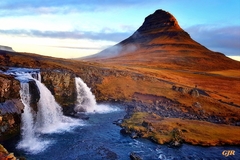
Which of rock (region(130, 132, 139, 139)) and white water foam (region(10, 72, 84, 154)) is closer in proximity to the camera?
white water foam (region(10, 72, 84, 154))

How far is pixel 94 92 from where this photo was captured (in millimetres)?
58969

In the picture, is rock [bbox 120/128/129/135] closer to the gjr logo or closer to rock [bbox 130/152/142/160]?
rock [bbox 130/152/142/160]

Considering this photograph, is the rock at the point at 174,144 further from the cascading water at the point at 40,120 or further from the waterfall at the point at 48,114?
the waterfall at the point at 48,114

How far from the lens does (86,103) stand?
52.8 meters

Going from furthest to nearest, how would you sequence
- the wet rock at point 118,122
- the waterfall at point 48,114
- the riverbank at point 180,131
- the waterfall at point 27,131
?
the wet rock at point 118,122 < the waterfall at point 48,114 < the riverbank at point 180,131 < the waterfall at point 27,131

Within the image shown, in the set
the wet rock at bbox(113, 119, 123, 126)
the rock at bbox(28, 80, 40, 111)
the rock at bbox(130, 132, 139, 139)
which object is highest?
the rock at bbox(28, 80, 40, 111)

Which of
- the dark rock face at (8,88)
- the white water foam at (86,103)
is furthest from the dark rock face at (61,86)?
the dark rock face at (8,88)

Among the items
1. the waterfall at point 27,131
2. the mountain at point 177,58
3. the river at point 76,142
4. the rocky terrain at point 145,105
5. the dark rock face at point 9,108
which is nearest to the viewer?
the river at point 76,142

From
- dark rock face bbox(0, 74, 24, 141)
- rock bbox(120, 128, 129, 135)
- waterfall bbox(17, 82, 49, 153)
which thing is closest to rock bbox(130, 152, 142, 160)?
Answer: rock bbox(120, 128, 129, 135)

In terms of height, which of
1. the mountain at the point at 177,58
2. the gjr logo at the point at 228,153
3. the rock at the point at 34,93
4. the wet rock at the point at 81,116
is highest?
the mountain at the point at 177,58

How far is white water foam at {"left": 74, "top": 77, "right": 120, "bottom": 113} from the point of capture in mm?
49447

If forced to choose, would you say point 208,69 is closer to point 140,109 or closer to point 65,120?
point 140,109

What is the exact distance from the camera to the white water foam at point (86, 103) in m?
49.4

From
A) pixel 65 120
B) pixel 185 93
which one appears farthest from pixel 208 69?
pixel 65 120
